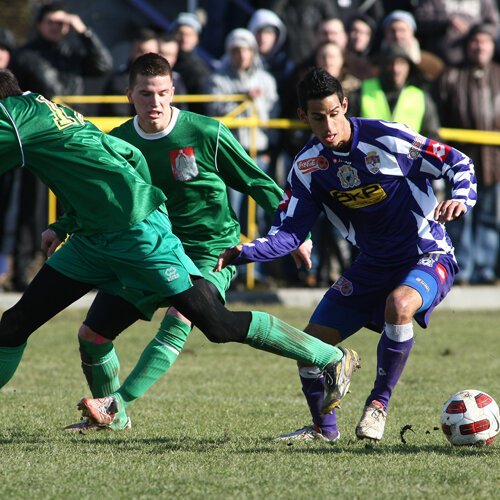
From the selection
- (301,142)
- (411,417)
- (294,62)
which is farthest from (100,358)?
(294,62)

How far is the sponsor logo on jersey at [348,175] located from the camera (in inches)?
219

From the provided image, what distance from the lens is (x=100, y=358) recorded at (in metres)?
5.92

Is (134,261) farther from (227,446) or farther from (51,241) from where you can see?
(227,446)

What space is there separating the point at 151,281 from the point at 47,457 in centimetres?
102

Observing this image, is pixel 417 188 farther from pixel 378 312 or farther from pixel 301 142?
pixel 301 142

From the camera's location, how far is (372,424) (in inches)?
207

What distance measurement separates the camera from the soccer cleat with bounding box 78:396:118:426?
512cm

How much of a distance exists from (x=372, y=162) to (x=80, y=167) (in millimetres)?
1610

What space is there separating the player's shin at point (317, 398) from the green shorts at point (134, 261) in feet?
2.89

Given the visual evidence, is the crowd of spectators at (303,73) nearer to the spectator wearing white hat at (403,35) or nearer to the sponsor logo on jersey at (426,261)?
the spectator wearing white hat at (403,35)

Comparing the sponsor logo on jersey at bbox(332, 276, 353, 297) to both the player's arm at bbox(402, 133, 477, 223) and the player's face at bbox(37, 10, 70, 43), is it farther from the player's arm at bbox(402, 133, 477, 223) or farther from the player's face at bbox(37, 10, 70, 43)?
the player's face at bbox(37, 10, 70, 43)

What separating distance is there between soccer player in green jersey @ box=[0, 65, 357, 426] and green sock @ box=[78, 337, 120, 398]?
56 cm

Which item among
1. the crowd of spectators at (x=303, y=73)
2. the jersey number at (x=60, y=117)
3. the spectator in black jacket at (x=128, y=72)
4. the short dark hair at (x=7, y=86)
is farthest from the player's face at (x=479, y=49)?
the short dark hair at (x=7, y=86)

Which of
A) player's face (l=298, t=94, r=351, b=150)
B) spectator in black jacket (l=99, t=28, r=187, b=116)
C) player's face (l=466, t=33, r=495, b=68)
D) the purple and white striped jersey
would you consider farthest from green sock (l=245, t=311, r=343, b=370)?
player's face (l=466, t=33, r=495, b=68)
